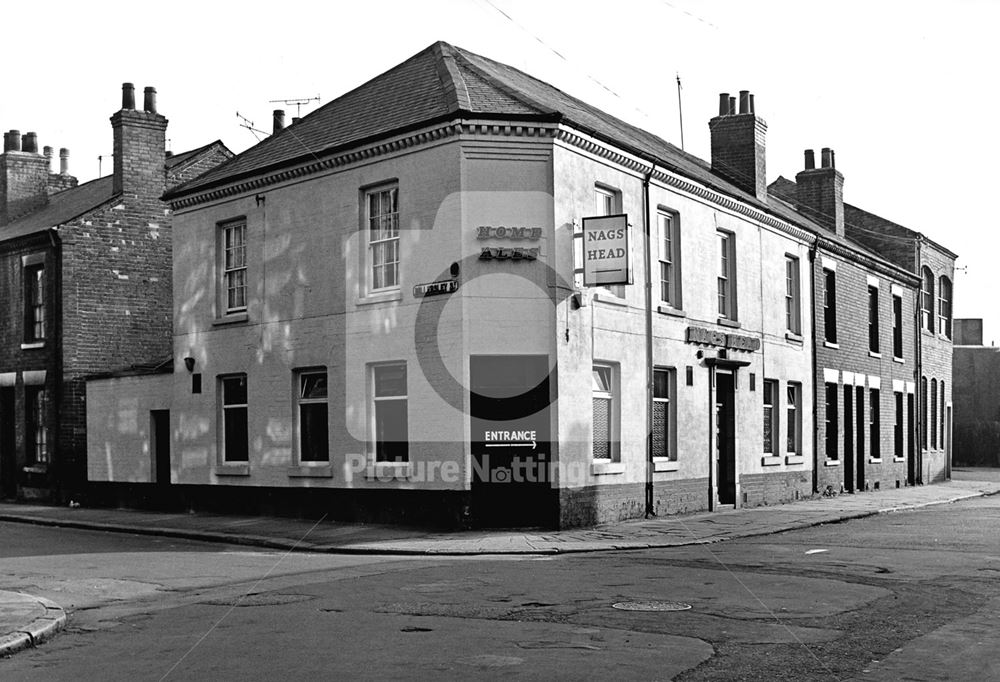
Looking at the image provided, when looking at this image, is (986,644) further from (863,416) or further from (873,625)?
(863,416)

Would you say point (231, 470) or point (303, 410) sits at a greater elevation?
point (303, 410)

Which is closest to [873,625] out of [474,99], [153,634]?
[153,634]

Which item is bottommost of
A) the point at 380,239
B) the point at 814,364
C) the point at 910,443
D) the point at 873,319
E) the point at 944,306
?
the point at 910,443

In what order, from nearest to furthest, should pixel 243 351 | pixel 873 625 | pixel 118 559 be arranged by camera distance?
1. pixel 873 625
2. pixel 118 559
3. pixel 243 351

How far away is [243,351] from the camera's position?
22.7 meters

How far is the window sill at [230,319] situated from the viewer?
74.6ft

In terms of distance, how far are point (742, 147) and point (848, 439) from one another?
9.30 meters

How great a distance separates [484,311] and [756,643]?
10.9 metres

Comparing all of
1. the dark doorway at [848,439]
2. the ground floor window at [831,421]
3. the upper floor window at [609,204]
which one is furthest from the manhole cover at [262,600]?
the dark doorway at [848,439]

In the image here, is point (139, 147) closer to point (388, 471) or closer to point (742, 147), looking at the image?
point (388, 471)

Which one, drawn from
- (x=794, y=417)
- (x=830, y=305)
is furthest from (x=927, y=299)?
(x=794, y=417)

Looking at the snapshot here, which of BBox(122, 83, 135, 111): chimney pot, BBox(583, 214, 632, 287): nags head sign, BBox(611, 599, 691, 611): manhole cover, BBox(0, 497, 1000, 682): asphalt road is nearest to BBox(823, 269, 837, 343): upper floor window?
BBox(583, 214, 632, 287): nags head sign

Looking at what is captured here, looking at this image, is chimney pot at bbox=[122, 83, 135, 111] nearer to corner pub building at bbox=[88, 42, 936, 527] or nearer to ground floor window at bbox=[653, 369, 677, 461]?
corner pub building at bbox=[88, 42, 936, 527]

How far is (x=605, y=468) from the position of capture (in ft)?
65.2
